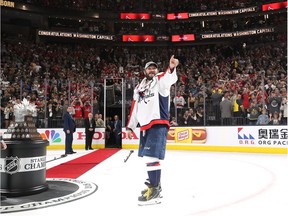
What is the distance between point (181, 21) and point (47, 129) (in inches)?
845

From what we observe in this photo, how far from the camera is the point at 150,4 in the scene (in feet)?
106

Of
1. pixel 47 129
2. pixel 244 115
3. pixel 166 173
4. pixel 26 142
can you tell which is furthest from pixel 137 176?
pixel 47 129

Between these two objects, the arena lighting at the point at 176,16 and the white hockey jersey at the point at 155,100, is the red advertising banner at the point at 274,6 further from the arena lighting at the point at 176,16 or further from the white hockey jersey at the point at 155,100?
the white hockey jersey at the point at 155,100

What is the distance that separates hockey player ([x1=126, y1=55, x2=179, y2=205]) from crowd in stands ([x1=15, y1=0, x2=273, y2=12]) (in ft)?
85.5

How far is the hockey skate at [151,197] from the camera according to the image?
168 inches

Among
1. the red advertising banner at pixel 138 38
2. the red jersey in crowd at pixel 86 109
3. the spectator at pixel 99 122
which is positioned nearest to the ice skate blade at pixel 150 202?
the red jersey in crowd at pixel 86 109

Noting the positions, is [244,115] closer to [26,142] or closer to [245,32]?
[26,142]

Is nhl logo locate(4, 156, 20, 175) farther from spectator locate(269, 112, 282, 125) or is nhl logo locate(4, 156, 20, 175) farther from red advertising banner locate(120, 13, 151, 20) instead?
red advertising banner locate(120, 13, 151, 20)

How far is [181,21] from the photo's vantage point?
102 feet

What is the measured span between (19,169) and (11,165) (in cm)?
12

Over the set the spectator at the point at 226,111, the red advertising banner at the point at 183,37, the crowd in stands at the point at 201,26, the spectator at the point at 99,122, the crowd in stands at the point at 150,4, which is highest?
the crowd in stands at the point at 150,4

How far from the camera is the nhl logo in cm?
459

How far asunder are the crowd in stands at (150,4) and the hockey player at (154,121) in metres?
26.1

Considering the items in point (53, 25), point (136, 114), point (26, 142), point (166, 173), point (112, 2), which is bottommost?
point (166, 173)
